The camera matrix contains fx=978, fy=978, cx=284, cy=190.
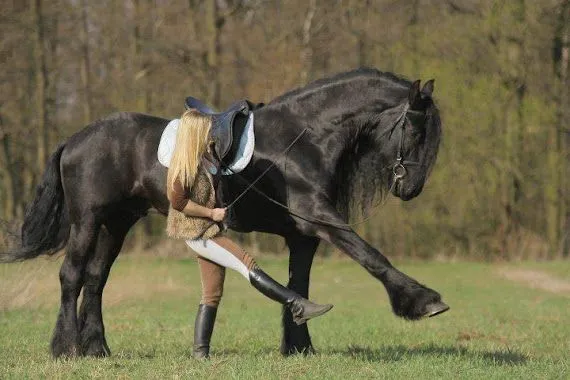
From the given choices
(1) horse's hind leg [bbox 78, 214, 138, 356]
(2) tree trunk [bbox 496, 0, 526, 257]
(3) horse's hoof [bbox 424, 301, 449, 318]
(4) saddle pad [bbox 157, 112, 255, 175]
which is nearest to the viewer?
(3) horse's hoof [bbox 424, 301, 449, 318]

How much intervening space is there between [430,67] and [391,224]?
4714mm

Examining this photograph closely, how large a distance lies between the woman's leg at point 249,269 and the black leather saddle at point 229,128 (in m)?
0.69

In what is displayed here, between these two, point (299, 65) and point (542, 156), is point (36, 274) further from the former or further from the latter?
point (542, 156)

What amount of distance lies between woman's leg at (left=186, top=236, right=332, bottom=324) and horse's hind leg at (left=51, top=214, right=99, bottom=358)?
1248 mm

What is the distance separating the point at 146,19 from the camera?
2984 centimetres

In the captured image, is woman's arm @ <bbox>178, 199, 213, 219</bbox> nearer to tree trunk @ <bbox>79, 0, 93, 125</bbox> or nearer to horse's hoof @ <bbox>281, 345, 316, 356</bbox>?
horse's hoof @ <bbox>281, 345, 316, 356</bbox>

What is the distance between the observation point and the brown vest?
759 centimetres

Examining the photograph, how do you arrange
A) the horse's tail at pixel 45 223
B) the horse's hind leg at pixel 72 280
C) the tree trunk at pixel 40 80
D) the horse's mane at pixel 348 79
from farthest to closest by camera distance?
the tree trunk at pixel 40 80 < the horse's tail at pixel 45 223 < the horse's hind leg at pixel 72 280 < the horse's mane at pixel 348 79

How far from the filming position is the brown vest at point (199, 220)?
759 centimetres

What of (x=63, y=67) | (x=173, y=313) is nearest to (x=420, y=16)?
(x=63, y=67)

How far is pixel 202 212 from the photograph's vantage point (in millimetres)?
7504

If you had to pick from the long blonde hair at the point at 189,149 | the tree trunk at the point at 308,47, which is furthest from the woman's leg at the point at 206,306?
the tree trunk at the point at 308,47

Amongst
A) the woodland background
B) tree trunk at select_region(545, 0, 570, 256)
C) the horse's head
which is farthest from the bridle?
tree trunk at select_region(545, 0, 570, 256)

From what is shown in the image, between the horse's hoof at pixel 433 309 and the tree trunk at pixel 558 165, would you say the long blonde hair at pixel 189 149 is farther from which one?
the tree trunk at pixel 558 165
